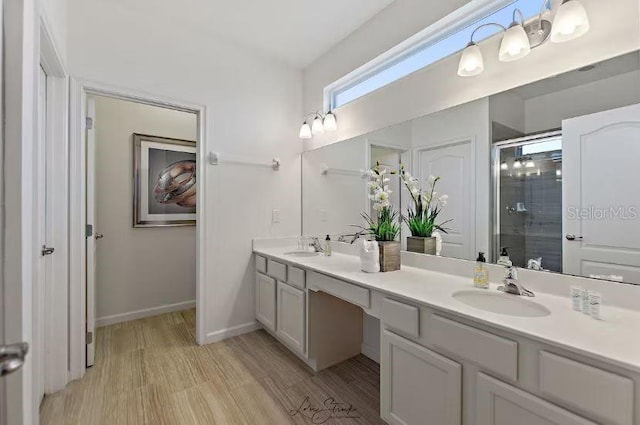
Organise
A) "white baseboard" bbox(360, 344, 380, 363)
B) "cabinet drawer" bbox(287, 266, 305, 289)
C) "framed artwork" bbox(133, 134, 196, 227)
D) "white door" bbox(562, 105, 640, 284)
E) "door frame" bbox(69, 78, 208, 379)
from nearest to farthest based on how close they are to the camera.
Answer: "white door" bbox(562, 105, 640, 284) < "door frame" bbox(69, 78, 208, 379) < "cabinet drawer" bbox(287, 266, 305, 289) < "white baseboard" bbox(360, 344, 380, 363) < "framed artwork" bbox(133, 134, 196, 227)

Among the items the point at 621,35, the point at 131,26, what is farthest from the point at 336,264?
the point at 131,26

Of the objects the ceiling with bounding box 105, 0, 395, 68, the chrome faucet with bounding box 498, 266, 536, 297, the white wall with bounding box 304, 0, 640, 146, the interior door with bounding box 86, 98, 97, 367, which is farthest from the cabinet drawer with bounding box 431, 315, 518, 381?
the interior door with bounding box 86, 98, 97, 367

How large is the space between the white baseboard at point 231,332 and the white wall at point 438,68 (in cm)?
191

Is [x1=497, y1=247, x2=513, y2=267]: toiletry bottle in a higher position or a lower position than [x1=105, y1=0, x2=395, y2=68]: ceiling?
lower

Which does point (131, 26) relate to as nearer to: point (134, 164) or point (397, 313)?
point (134, 164)

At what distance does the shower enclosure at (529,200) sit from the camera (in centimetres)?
143

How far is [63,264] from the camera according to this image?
1941mm

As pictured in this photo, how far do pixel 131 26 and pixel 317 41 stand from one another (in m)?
1.48

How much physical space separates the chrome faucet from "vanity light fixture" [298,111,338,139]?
1.83m

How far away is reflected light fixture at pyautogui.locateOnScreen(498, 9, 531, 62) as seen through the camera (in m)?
1.45

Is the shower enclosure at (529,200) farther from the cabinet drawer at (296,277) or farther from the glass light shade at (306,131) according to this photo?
the glass light shade at (306,131)

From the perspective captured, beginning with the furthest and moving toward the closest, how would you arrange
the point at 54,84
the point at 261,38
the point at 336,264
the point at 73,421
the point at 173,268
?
the point at 173,268
the point at 261,38
the point at 336,264
the point at 54,84
the point at 73,421

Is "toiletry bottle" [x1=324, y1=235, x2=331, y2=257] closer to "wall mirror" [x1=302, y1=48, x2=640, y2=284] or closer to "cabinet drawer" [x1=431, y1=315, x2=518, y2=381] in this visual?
"wall mirror" [x1=302, y1=48, x2=640, y2=284]

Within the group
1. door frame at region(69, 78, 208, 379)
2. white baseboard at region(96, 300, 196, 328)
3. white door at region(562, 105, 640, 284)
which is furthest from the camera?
white baseboard at region(96, 300, 196, 328)
